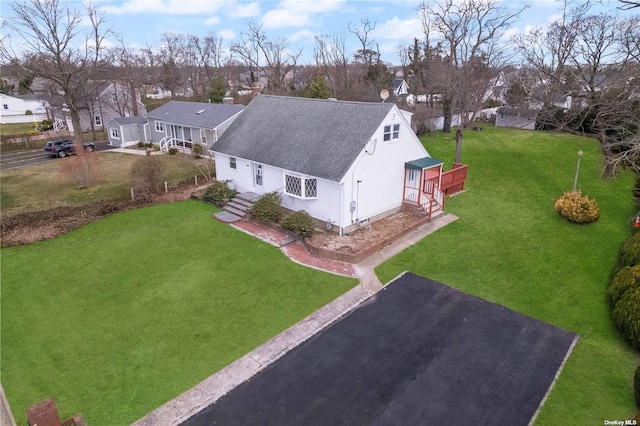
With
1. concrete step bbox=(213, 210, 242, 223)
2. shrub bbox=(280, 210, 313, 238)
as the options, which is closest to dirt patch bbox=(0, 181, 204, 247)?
concrete step bbox=(213, 210, 242, 223)

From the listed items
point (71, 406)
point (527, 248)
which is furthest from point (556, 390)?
point (71, 406)

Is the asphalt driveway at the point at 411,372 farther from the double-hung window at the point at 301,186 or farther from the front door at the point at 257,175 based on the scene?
the front door at the point at 257,175

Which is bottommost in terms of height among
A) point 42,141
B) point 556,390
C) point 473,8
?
point 556,390

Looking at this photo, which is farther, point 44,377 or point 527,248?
point 527,248

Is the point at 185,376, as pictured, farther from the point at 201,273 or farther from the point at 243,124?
the point at 243,124

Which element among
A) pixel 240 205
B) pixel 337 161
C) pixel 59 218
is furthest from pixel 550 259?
pixel 59 218

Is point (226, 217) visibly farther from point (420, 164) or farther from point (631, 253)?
Result: point (631, 253)

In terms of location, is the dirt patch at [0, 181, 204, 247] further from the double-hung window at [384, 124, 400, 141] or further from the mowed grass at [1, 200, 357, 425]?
the double-hung window at [384, 124, 400, 141]
